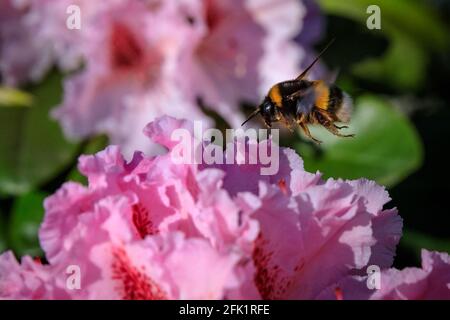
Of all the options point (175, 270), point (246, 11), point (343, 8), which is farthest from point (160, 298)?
point (343, 8)

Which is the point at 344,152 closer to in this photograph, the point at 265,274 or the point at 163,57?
the point at 163,57

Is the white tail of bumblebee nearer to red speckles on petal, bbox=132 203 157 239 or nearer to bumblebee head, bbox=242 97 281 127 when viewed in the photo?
bumblebee head, bbox=242 97 281 127

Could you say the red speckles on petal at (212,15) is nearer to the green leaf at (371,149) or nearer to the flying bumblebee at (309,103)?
the green leaf at (371,149)

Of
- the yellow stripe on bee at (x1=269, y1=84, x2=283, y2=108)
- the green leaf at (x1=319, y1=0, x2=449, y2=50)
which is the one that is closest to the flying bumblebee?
the yellow stripe on bee at (x1=269, y1=84, x2=283, y2=108)

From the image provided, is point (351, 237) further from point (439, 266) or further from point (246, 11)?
point (246, 11)

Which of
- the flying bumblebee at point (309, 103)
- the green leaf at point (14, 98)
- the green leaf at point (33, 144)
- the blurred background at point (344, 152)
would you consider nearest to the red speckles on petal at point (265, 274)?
the flying bumblebee at point (309, 103)
